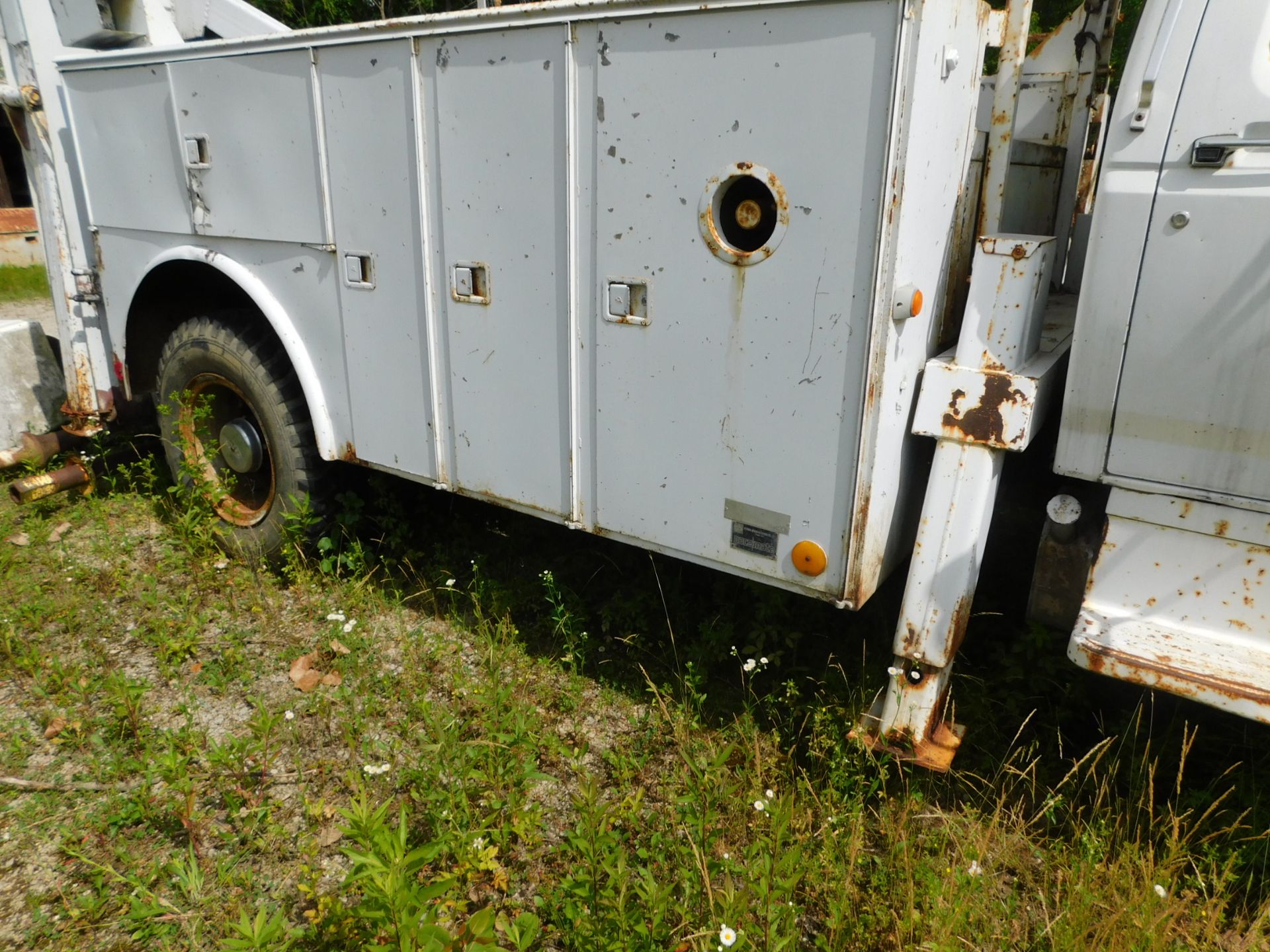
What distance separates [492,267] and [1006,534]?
1.86 m

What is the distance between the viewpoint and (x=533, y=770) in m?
2.62

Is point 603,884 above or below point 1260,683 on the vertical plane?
below

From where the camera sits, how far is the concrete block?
4652 millimetres

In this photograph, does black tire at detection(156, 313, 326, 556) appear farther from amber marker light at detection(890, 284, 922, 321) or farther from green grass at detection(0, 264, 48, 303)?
green grass at detection(0, 264, 48, 303)

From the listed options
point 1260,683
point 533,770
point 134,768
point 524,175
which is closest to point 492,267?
point 524,175

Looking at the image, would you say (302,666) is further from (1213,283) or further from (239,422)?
(1213,283)

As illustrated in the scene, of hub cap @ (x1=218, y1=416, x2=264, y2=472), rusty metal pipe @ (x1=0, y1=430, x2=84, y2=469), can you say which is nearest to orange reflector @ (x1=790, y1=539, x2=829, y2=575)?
hub cap @ (x1=218, y1=416, x2=264, y2=472)

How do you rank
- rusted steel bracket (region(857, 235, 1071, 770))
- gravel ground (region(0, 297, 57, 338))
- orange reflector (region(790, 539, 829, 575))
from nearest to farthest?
rusted steel bracket (region(857, 235, 1071, 770)) < orange reflector (region(790, 539, 829, 575)) < gravel ground (region(0, 297, 57, 338))

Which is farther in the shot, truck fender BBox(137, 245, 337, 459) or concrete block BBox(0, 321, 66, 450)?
concrete block BBox(0, 321, 66, 450)

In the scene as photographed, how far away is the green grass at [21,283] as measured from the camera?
1002cm

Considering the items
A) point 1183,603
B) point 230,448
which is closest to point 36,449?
point 230,448

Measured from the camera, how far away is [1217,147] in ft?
6.71

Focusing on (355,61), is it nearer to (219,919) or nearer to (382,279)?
(382,279)

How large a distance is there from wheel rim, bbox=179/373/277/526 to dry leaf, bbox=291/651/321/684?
0.84 metres
